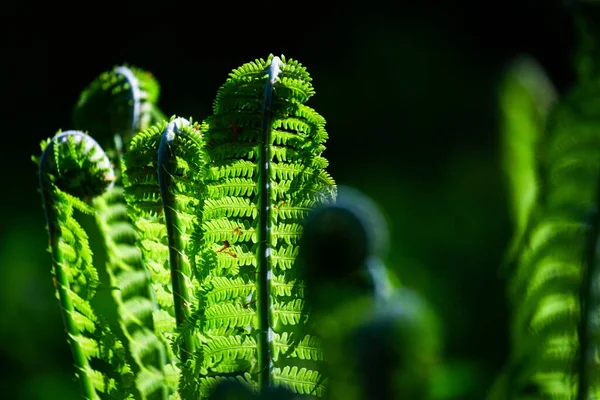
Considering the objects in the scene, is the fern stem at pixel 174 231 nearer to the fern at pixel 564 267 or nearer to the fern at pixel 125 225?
the fern at pixel 125 225

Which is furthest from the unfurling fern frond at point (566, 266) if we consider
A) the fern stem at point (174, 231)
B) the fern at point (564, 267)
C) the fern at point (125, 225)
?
the fern at point (125, 225)

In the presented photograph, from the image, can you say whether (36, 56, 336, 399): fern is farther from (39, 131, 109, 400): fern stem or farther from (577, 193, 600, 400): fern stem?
(577, 193, 600, 400): fern stem

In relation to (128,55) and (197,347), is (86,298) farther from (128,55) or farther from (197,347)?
(128,55)

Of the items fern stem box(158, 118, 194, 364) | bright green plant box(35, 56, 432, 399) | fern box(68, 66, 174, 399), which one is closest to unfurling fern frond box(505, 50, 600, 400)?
bright green plant box(35, 56, 432, 399)

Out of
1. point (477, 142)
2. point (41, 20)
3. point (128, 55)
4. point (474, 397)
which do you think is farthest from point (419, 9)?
point (474, 397)

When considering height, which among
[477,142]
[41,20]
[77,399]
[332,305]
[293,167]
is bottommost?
[332,305]

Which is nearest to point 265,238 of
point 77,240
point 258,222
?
point 258,222
